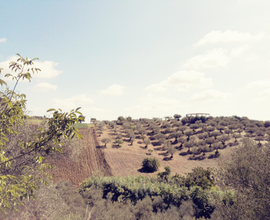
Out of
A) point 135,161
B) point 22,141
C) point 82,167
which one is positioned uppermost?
point 22,141

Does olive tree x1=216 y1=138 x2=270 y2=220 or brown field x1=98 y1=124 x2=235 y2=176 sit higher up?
olive tree x1=216 y1=138 x2=270 y2=220

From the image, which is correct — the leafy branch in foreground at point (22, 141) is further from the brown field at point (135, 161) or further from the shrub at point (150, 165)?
the shrub at point (150, 165)

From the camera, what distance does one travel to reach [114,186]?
14.8 meters

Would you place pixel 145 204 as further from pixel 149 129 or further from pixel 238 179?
pixel 149 129

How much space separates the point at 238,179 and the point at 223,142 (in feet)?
131

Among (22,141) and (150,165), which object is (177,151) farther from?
(22,141)

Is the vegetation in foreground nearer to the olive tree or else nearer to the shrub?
the olive tree

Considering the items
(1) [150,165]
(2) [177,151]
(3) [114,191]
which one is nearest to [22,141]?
(3) [114,191]

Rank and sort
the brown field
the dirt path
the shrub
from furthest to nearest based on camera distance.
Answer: the shrub
the brown field
the dirt path

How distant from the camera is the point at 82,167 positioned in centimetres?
2852

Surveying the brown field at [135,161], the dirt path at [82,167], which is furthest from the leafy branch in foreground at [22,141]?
the brown field at [135,161]

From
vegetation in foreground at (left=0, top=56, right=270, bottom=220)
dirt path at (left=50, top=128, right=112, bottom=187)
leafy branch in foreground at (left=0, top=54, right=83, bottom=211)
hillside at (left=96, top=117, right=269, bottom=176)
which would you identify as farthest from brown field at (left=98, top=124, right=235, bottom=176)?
leafy branch in foreground at (left=0, top=54, right=83, bottom=211)

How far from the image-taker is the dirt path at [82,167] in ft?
83.5

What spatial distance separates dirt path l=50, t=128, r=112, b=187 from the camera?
25.4 m
